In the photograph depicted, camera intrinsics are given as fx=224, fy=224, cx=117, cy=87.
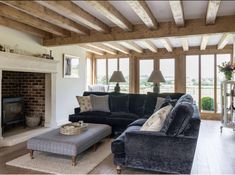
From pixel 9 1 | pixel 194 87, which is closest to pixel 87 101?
pixel 9 1

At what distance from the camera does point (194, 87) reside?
7.62 metres

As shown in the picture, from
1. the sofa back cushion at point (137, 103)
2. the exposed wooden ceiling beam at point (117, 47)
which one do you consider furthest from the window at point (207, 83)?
the sofa back cushion at point (137, 103)

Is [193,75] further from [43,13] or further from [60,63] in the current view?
[43,13]

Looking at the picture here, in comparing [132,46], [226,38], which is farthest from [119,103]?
[226,38]

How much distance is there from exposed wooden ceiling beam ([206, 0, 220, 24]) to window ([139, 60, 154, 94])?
4.10 metres

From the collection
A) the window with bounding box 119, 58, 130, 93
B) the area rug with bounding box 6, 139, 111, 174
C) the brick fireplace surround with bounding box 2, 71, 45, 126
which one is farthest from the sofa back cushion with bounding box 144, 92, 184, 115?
the window with bounding box 119, 58, 130, 93

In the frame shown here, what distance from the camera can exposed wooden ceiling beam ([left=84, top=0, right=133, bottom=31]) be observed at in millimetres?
3160

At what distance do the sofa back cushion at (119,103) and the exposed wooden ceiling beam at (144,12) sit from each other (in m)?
1.82

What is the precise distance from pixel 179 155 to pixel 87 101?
3029 mm

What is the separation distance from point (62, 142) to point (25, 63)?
2350 millimetres

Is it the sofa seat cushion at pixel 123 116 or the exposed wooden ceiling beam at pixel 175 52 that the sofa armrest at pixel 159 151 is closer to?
the sofa seat cushion at pixel 123 116

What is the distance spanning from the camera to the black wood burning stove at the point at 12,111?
4730mm

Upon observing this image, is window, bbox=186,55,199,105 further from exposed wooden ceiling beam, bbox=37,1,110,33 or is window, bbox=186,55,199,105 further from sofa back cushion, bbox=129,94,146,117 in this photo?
exposed wooden ceiling beam, bbox=37,1,110,33

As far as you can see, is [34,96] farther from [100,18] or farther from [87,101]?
[100,18]
